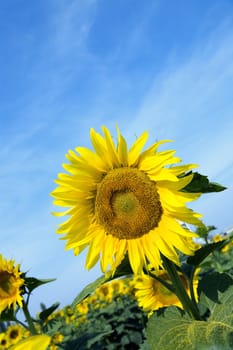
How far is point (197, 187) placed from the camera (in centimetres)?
233

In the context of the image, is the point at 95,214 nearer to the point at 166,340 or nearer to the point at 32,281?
the point at 166,340

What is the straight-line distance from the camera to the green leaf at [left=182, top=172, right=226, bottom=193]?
2.29 metres

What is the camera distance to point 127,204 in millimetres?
2740

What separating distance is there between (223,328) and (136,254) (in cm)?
62

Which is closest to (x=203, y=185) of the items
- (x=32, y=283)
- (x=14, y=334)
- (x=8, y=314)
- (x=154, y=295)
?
(x=154, y=295)

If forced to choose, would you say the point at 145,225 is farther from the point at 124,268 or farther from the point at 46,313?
the point at 46,313

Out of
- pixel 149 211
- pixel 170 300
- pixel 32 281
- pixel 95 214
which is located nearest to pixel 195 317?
pixel 149 211

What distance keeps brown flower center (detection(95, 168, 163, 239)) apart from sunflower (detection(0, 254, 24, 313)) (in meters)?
2.47

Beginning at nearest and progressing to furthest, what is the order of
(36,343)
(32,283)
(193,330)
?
(36,343) → (193,330) → (32,283)

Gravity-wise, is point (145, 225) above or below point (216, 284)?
above

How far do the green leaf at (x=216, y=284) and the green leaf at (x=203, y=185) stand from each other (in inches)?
17.5

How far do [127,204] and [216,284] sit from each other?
0.63 m

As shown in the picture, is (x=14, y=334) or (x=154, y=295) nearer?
(x=154, y=295)

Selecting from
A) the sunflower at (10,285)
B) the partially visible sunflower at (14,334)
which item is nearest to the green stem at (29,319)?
the sunflower at (10,285)
